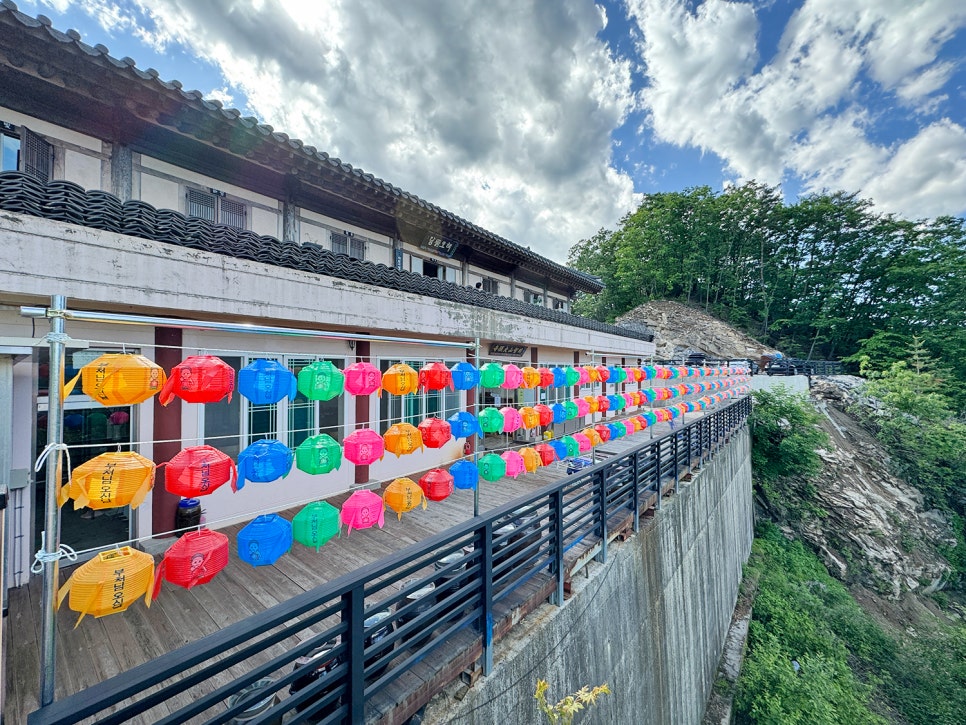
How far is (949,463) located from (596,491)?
22.7 meters

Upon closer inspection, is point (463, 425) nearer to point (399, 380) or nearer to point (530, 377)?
point (399, 380)

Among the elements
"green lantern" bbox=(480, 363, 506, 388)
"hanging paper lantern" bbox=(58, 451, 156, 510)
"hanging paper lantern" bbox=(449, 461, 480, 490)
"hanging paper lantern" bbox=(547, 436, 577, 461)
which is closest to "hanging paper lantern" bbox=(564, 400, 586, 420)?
"hanging paper lantern" bbox=(547, 436, 577, 461)

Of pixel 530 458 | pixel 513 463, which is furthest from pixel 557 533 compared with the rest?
pixel 530 458

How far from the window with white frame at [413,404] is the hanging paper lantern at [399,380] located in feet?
8.51

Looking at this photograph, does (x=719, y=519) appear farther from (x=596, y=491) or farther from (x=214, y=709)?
(x=214, y=709)

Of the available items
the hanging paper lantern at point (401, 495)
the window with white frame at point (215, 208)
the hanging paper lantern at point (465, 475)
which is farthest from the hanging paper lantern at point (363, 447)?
the window with white frame at point (215, 208)

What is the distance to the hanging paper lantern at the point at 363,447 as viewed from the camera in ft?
12.2

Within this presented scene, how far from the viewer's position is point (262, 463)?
10.2 ft

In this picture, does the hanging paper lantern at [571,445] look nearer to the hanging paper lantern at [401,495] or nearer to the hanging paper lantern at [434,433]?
the hanging paper lantern at [434,433]

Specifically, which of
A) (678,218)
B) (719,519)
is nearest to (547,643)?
(719,519)

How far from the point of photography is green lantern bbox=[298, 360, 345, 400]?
11.4ft

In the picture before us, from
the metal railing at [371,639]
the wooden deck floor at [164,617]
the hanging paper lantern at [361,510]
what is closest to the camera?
the metal railing at [371,639]

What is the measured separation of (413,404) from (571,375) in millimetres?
3810

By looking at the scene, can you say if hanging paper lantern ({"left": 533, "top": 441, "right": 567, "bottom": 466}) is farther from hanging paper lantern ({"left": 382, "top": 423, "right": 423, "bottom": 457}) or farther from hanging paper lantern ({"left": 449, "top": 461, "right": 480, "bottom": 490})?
hanging paper lantern ({"left": 382, "top": 423, "right": 423, "bottom": 457})
